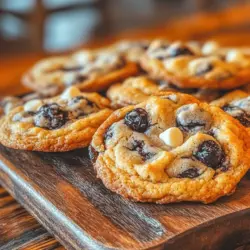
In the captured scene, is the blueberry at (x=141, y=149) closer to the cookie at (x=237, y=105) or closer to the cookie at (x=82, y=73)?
the cookie at (x=237, y=105)

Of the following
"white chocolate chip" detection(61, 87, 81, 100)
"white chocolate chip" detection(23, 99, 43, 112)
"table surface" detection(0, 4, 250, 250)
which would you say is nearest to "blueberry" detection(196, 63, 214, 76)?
"white chocolate chip" detection(61, 87, 81, 100)

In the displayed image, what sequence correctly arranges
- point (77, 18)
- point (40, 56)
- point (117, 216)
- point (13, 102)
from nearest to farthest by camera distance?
point (117, 216), point (13, 102), point (40, 56), point (77, 18)

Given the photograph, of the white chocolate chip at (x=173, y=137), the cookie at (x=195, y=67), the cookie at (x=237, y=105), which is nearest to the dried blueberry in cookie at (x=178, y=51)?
the cookie at (x=195, y=67)

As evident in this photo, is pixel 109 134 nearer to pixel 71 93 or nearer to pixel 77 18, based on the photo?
pixel 71 93

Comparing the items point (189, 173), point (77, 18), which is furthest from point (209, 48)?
point (77, 18)

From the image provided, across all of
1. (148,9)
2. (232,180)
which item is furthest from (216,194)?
(148,9)

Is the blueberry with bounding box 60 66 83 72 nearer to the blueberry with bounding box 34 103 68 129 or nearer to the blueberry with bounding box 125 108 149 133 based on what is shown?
the blueberry with bounding box 34 103 68 129

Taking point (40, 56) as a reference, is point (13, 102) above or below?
above
